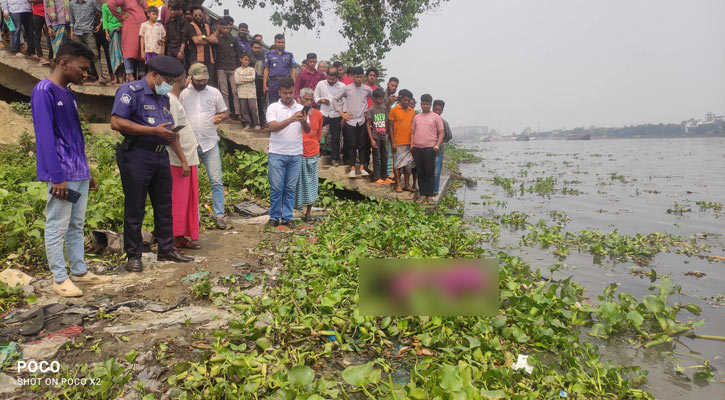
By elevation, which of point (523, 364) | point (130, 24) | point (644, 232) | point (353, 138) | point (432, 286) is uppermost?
point (130, 24)

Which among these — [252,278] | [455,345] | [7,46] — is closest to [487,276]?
[455,345]

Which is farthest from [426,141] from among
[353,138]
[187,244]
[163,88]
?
[163,88]

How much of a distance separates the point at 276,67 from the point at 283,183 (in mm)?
3474

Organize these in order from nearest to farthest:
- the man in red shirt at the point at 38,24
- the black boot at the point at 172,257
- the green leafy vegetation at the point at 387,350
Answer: the green leafy vegetation at the point at 387,350 < the black boot at the point at 172,257 < the man in red shirt at the point at 38,24

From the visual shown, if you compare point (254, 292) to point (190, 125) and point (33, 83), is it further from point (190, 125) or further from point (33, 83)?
point (33, 83)

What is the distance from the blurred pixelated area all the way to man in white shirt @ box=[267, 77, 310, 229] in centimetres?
377

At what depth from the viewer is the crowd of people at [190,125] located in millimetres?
3432

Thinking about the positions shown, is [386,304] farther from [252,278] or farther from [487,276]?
[252,278]

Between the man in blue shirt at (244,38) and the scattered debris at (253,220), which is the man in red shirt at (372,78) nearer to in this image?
the man in blue shirt at (244,38)

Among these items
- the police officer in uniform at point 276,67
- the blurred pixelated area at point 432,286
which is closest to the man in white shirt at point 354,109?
the police officer in uniform at point 276,67

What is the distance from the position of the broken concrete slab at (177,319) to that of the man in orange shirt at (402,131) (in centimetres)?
543

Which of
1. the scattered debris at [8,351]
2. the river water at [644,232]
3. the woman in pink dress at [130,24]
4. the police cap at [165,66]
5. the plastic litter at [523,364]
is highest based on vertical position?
the woman in pink dress at [130,24]

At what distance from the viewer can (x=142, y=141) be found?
4035mm

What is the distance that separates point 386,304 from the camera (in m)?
2.31
